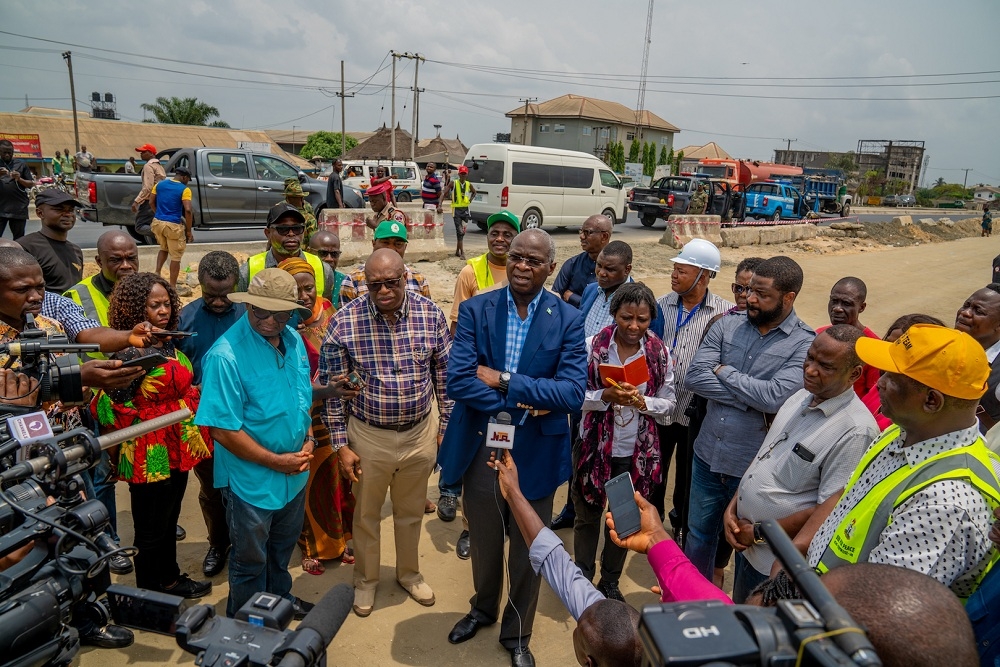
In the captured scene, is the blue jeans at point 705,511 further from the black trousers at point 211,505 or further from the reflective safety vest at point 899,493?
the black trousers at point 211,505

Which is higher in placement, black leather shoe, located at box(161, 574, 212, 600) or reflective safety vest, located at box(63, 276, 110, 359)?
reflective safety vest, located at box(63, 276, 110, 359)

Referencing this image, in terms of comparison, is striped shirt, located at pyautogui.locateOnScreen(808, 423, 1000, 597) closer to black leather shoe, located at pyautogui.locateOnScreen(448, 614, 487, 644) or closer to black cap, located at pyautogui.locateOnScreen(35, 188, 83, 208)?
black leather shoe, located at pyautogui.locateOnScreen(448, 614, 487, 644)

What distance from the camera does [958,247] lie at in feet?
78.0

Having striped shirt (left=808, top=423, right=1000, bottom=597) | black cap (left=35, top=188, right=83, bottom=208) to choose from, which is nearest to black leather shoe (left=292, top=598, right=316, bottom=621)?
striped shirt (left=808, top=423, right=1000, bottom=597)

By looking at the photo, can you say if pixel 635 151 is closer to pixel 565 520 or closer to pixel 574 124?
pixel 574 124

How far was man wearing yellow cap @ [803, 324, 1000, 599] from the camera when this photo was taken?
1.80 meters

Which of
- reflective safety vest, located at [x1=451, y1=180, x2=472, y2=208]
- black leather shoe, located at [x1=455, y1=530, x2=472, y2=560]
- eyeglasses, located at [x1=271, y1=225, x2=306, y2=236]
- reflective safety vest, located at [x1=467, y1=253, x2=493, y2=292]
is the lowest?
black leather shoe, located at [x1=455, y1=530, x2=472, y2=560]

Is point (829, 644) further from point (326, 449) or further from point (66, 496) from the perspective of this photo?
point (326, 449)

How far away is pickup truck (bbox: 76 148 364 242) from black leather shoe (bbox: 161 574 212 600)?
9.60 m

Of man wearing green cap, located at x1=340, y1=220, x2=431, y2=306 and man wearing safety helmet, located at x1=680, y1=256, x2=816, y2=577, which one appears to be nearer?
man wearing safety helmet, located at x1=680, y1=256, x2=816, y2=577

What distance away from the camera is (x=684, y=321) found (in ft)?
13.4

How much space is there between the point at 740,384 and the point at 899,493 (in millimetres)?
1325

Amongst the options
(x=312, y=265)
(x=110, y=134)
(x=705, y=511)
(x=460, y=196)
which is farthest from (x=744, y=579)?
(x=110, y=134)

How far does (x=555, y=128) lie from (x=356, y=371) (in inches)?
2347
